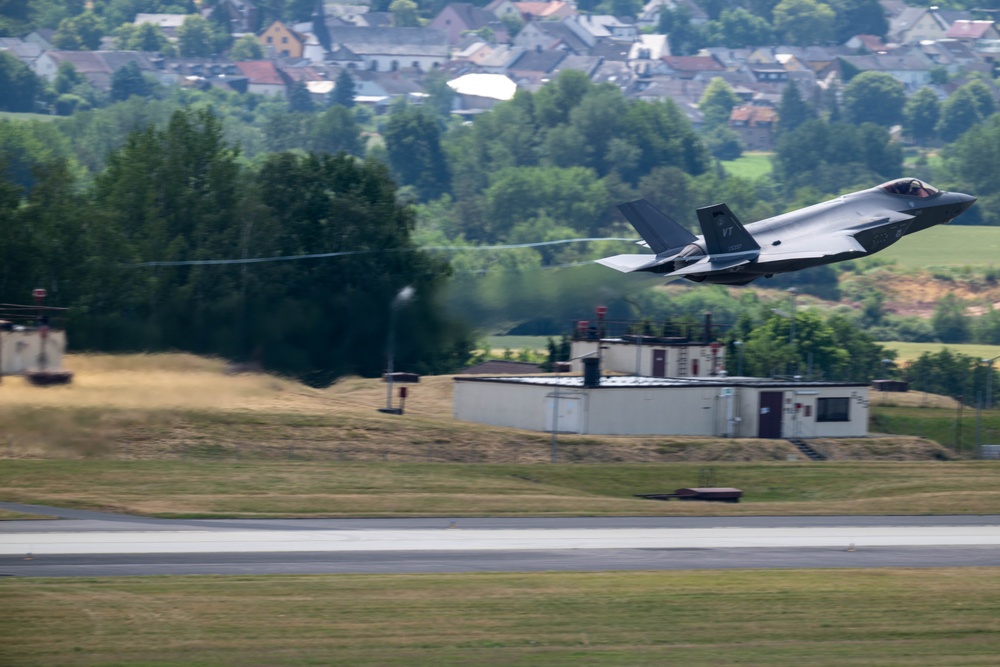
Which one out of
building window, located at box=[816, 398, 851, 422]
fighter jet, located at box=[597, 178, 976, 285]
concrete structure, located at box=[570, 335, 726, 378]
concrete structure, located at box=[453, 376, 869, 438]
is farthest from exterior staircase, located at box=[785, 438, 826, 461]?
fighter jet, located at box=[597, 178, 976, 285]

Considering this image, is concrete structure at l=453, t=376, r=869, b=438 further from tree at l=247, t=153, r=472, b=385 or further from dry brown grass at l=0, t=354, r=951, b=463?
tree at l=247, t=153, r=472, b=385

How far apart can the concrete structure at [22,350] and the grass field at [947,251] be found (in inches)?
5348

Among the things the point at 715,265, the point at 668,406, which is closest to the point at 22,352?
the point at 715,265

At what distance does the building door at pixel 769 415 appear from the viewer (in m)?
78.5

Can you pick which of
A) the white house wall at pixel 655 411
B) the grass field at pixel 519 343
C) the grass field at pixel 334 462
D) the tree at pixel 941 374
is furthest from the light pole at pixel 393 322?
the tree at pixel 941 374

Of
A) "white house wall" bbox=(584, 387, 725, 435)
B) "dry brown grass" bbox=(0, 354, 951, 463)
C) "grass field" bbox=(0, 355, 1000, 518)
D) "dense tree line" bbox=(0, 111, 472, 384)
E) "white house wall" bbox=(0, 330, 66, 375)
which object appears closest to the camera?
"grass field" bbox=(0, 355, 1000, 518)

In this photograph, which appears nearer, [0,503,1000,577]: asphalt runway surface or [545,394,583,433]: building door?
[0,503,1000,577]: asphalt runway surface

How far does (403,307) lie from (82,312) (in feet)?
53.0

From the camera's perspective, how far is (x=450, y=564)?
38.5m

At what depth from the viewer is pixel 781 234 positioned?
160 feet

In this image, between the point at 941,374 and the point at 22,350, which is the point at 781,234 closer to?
the point at 22,350

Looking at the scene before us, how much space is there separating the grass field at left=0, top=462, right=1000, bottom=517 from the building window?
12333 mm

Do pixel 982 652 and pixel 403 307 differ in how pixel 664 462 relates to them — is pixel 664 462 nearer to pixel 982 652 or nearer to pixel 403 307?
pixel 403 307

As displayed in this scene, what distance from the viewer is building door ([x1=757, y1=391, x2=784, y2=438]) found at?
7850cm
